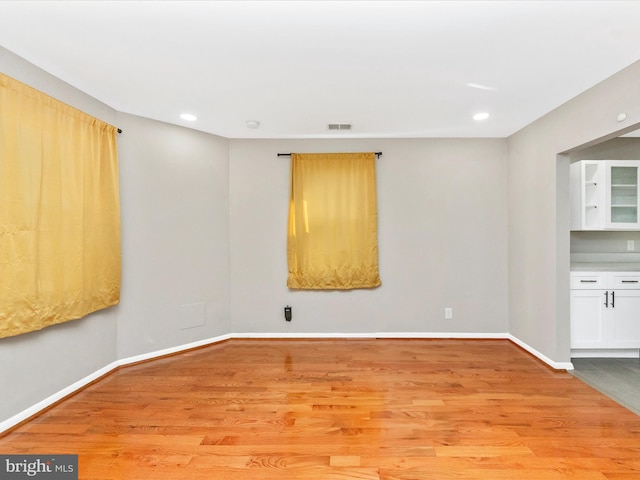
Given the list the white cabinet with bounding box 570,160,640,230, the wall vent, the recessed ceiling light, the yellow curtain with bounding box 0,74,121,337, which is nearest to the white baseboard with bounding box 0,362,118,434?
the yellow curtain with bounding box 0,74,121,337

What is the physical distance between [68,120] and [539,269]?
180 inches

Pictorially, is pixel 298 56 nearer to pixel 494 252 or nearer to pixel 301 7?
pixel 301 7

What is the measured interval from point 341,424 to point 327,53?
8.28ft

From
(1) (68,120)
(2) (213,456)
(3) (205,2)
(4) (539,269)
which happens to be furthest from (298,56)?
(4) (539,269)

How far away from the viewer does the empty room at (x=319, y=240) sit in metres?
1.93

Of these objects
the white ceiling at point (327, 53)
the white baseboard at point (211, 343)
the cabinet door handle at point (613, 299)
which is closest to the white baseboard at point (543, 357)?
the white baseboard at point (211, 343)

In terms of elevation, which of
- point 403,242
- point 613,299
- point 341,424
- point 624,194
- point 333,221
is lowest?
point 341,424

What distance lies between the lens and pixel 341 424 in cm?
225

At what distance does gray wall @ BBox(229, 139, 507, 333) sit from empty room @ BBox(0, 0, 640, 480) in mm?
28

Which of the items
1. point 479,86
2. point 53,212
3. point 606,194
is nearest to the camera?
point 53,212

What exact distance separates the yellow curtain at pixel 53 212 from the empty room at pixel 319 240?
16mm

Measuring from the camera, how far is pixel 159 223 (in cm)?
350

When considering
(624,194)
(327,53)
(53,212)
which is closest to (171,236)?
(53,212)

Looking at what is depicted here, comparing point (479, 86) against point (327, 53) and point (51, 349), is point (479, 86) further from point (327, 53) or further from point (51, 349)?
point (51, 349)
